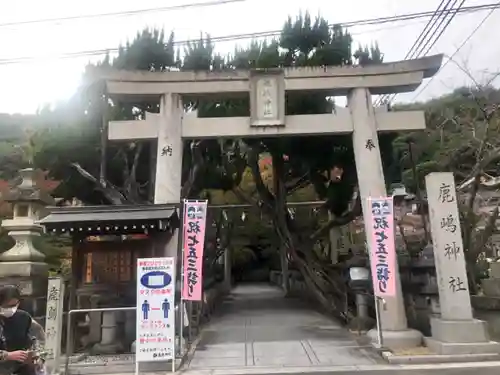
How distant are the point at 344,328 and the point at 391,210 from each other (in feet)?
13.9

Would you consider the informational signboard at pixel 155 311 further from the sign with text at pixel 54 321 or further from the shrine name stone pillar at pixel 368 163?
the shrine name stone pillar at pixel 368 163

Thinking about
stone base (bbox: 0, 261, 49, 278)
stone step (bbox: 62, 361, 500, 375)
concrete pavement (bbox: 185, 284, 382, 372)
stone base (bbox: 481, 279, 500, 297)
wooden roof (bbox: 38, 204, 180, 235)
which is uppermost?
wooden roof (bbox: 38, 204, 180, 235)

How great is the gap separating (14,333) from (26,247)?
9717mm

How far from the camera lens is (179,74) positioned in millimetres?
11086

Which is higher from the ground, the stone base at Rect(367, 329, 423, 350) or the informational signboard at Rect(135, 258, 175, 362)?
the informational signboard at Rect(135, 258, 175, 362)

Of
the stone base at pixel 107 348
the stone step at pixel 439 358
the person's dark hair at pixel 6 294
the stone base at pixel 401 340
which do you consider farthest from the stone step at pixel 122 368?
the person's dark hair at pixel 6 294

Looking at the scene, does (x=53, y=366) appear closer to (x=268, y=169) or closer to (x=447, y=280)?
(x=447, y=280)

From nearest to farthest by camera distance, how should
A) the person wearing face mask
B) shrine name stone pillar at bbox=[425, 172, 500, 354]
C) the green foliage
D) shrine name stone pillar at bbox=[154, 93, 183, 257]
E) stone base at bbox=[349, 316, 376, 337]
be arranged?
the person wearing face mask, shrine name stone pillar at bbox=[425, 172, 500, 354], shrine name stone pillar at bbox=[154, 93, 183, 257], stone base at bbox=[349, 316, 376, 337], the green foliage

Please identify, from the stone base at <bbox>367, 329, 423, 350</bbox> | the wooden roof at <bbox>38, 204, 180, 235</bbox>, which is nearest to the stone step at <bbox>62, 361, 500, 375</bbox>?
the stone base at <bbox>367, 329, 423, 350</bbox>

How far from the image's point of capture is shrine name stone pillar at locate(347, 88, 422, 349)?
9.77 metres

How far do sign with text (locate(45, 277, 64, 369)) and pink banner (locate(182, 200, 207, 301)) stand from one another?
2.45 metres

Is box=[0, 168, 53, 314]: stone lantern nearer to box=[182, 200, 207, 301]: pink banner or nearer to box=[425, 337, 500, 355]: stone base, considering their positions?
box=[182, 200, 207, 301]: pink banner

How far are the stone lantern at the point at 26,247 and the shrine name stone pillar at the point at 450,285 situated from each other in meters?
10.4

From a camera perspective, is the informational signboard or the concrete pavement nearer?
the informational signboard
